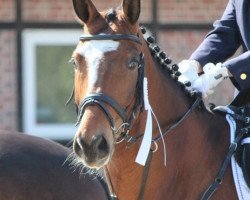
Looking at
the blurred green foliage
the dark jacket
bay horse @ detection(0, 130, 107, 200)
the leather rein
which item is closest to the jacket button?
the dark jacket

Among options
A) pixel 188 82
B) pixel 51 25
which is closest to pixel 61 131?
pixel 51 25

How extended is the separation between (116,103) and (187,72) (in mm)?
679

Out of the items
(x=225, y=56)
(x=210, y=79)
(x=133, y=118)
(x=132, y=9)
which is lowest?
(x=133, y=118)

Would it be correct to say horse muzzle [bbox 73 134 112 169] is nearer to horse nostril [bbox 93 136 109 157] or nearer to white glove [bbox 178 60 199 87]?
horse nostril [bbox 93 136 109 157]

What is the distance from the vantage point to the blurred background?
9.58 m

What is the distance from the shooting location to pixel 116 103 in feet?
11.5

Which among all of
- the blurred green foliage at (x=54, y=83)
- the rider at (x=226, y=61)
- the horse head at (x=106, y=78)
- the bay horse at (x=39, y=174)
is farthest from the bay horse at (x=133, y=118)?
the blurred green foliage at (x=54, y=83)

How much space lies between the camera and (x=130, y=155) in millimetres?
3697

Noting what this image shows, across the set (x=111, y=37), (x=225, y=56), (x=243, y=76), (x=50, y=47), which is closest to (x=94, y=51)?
(x=111, y=37)

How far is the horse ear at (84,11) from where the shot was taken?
3.66 m

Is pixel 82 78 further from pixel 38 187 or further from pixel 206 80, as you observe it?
pixel 38 187

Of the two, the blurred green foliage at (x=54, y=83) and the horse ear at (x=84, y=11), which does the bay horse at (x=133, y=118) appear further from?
the blurred green foliage at (x=54, y=83)

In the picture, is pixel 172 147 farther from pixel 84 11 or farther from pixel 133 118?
pixel 84 11

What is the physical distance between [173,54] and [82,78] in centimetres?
625
